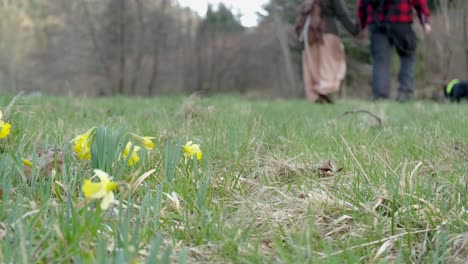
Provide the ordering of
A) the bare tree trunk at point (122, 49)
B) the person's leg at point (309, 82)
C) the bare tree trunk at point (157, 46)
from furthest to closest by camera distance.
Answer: the bare tree trunk at point (157, 46), the bare tree trunk at point (122, 49), the person's leg at point (309, 82)

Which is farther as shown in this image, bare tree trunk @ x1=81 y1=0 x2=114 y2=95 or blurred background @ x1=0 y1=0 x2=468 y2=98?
bare tree trunk @ x1=81 y1=0 x2=114 y2=95

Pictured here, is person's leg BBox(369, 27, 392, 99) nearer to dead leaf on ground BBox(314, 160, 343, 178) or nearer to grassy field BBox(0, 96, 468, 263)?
grassy field BBox(0, 96, 468, 263)

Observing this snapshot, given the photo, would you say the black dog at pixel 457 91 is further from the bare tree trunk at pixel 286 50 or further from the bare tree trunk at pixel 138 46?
the bare tree trunk at pixel 138 46

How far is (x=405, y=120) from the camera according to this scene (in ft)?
10.6

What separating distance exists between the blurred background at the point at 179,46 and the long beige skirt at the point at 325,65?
262 inches

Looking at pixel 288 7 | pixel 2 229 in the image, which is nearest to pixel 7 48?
pixel 288 7

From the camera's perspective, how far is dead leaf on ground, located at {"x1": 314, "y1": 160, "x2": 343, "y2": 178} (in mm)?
1488

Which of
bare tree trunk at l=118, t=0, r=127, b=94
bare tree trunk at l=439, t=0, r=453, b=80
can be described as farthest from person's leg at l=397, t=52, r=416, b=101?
bare tree trunk at l=118, t=0, r=127, b=94

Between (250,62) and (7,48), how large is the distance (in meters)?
9.90

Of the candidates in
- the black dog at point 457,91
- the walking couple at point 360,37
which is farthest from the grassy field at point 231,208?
the black dog at point 457,91

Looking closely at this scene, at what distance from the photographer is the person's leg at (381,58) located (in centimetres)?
714

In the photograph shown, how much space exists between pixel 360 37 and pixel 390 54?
54 centimetres

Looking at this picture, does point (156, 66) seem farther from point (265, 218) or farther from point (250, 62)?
point (265, 218)

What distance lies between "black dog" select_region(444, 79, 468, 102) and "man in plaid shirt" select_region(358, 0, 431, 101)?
6.40ft
